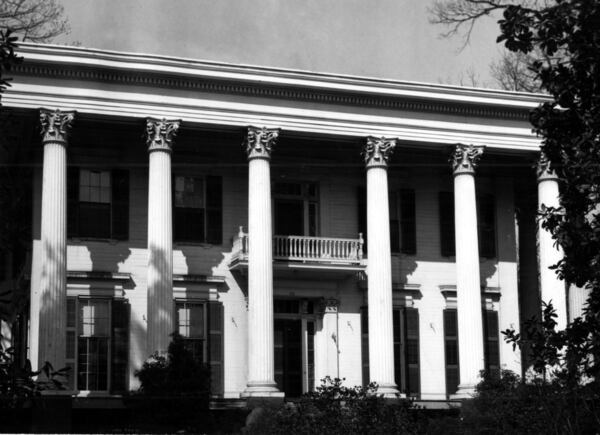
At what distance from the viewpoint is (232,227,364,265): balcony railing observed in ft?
111

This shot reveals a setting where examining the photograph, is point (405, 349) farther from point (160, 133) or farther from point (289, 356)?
point (160, 133)

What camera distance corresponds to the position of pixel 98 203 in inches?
1309

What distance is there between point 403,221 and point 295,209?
368 cm

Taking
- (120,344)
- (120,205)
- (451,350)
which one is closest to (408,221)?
(451,350)

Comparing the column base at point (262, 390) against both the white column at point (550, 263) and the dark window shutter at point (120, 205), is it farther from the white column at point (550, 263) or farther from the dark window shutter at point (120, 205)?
the white column at point (550, 263)

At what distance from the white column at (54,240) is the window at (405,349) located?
1000 cm

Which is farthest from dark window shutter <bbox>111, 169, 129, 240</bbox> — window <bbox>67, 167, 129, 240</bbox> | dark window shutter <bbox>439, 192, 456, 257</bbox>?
dark window shutter <bbox>439, 192, 456, 257</bbox>

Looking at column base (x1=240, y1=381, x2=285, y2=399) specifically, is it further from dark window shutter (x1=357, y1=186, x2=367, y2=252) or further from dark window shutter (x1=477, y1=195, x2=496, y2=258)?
dark window shutter (x1=477, y1=195, x2=496, y2=258)

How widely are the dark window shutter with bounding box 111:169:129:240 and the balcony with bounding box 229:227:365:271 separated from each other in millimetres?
3331

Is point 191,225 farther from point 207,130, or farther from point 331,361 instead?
point 331,361

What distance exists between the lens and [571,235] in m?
13.6

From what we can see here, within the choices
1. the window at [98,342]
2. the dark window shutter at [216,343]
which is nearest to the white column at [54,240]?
the window at [98,342]

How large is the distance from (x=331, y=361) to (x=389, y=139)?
22.9ft

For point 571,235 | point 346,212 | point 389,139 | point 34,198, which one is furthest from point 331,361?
point 571,235
